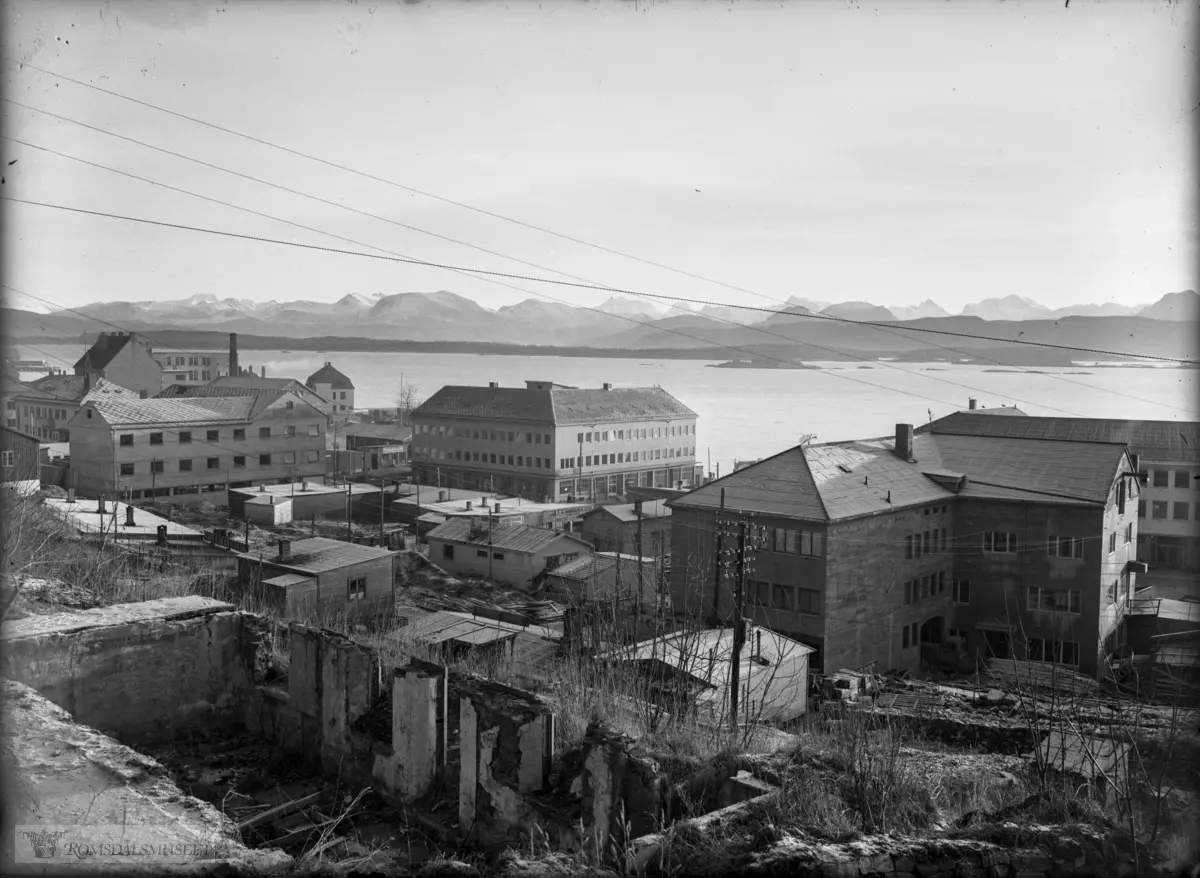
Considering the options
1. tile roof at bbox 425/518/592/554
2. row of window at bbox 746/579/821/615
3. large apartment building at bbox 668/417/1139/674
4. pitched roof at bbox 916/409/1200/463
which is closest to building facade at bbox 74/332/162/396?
tile roof at bbox 425/518/592/554

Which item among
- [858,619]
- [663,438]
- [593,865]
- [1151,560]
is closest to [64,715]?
[593,865]

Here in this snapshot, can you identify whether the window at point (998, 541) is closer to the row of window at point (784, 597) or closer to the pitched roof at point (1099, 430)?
the row of window at point (784, 597)

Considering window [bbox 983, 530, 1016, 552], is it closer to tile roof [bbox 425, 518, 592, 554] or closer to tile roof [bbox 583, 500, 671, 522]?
tile roof [bbox 425, 518, 592, 554]

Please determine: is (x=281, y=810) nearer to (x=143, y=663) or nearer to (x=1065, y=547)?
(x=143, y=663)

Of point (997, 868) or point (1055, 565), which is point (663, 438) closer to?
point (1055, 565)

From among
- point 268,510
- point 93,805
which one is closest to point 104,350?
point 268,510

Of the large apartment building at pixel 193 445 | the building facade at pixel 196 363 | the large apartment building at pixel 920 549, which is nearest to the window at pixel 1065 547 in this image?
the large apartment building at pixel 920 549
